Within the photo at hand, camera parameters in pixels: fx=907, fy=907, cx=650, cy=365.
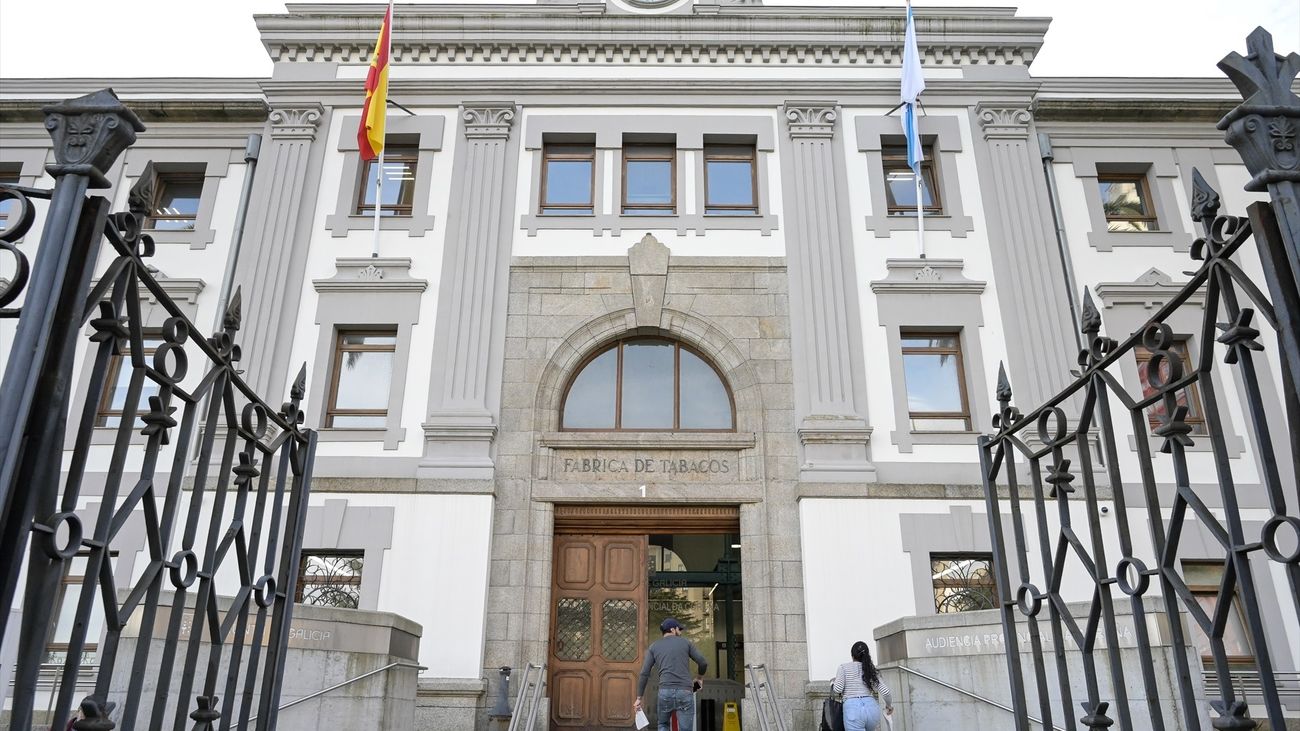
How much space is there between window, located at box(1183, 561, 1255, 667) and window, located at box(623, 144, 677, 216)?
34.9 ft

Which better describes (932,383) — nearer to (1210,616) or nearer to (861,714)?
(1210,616)

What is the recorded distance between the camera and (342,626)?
10.3 meters

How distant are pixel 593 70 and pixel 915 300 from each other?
7.66 m

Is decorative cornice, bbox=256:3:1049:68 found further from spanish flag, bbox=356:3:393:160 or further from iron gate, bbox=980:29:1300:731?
iron gate, bbox=980:29:1300:731

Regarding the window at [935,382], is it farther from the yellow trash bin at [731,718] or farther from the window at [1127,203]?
the yellow trash bin at [731,718]

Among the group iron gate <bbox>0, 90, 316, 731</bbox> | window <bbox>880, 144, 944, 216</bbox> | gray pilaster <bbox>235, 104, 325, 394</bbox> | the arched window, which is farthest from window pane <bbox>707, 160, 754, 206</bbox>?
iron gate <bbox>0, 90, 316, 731</bbox>

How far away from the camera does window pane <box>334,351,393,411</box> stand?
617 inches

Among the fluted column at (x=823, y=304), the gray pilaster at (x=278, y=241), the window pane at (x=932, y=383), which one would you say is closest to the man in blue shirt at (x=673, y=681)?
the fluted column at (x=823, y=304)

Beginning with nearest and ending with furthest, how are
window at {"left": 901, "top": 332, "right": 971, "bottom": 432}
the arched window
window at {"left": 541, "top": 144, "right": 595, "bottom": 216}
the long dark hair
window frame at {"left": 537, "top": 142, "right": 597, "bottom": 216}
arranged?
the long dark hair
window at {"left": 901, "top": 332, "right": 971, "bottom": 432}
the arched window
window frame at {"left": 537, "top": 142, "right": 597, "bottom": 216}
window at {"left": 541, "top": 144, "right": 595, "bottom": 216}

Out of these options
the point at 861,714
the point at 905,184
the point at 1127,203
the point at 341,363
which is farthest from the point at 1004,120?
the point at 341,363

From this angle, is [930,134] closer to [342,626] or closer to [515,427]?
[515,427]

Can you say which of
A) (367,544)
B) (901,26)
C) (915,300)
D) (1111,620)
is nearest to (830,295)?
(915,300)

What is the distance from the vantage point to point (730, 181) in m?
17.4

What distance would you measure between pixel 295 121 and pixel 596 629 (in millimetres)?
11148
